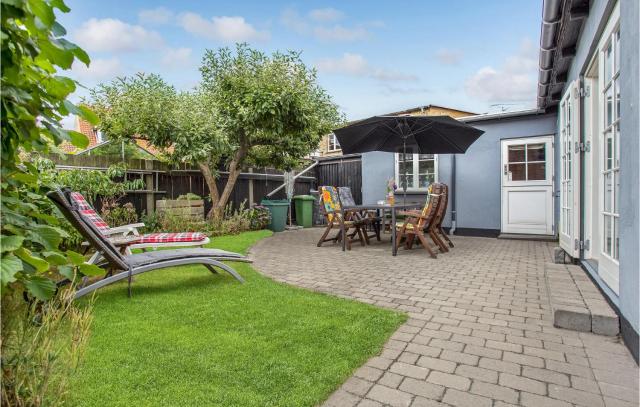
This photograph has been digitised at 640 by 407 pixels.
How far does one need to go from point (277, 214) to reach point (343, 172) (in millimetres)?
3041

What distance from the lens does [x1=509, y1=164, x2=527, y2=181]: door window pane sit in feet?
25.0

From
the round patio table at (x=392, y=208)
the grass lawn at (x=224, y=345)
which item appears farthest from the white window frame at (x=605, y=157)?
the round patio table at (x=392, y=208)

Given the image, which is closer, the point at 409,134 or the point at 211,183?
the point at 409,134

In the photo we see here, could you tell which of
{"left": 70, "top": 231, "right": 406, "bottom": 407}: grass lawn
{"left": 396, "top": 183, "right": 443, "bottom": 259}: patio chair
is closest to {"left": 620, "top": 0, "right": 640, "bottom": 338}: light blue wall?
{"left": 70, "top": 231, "right": 406, "bottom": 407}: grass lawn

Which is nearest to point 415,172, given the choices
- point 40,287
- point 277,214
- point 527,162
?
point 527,162

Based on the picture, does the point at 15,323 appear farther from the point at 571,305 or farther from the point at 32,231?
the point at 571,305

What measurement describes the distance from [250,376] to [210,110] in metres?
6.71

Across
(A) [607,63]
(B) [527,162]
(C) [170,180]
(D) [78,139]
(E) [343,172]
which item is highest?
(A) [607,63]

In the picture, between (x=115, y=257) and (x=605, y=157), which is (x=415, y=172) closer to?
(x=605, y=157)

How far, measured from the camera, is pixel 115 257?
→ 10.4 ft

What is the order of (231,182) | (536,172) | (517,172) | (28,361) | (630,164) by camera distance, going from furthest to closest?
(231,182)
(517,172)
(536,172)
(630,164)
(28,361)

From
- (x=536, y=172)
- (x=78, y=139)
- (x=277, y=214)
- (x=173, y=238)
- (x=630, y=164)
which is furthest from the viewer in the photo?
(x=277, y=214)

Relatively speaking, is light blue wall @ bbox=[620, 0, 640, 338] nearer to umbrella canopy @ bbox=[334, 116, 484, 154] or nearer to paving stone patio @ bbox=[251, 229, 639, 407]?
paving stone patio @ bbox=[251, 229, 639, 407]

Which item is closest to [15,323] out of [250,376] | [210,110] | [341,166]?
[250,376]
